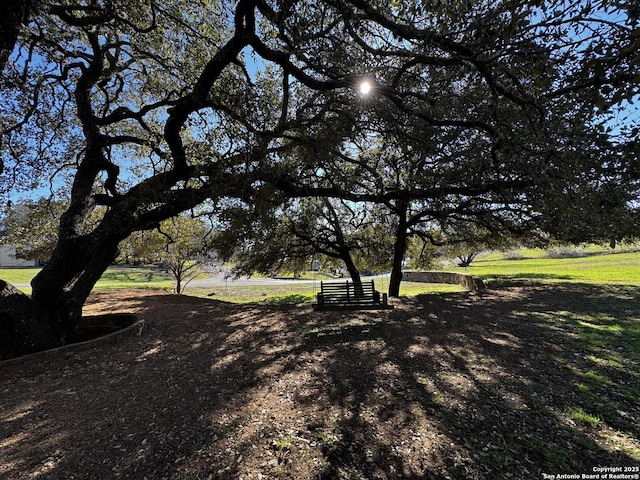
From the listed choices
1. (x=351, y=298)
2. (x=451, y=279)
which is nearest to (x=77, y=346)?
(x=351, y=298)

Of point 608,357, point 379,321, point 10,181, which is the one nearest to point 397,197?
point 379,321

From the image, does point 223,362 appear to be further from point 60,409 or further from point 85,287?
point 85,287

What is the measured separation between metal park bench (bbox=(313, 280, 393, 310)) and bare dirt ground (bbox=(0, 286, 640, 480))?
138cm

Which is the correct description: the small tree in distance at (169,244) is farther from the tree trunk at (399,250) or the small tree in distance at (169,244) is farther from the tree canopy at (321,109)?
the tree trunk at (399,250)

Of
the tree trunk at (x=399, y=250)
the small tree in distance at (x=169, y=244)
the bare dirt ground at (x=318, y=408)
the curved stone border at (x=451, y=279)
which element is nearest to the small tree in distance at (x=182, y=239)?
the small tree in distance at (x=169, y=244)

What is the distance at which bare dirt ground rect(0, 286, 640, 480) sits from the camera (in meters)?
2.60

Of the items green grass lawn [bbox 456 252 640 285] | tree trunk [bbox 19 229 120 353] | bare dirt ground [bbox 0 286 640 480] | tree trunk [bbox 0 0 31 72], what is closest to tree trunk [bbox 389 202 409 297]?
bare dirt ground [bbox 0 286 640 480]

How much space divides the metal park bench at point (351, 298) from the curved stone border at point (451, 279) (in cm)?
933

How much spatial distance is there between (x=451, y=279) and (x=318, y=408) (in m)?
22.0

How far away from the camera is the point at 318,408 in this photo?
3.42 m

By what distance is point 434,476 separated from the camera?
2434 mm

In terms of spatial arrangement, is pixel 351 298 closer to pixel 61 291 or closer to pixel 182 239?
pixel 61 291

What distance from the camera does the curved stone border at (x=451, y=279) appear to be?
15.6 metres

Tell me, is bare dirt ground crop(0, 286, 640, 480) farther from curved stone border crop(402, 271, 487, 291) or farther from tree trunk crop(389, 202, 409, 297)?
curved stone border crop(402, 271, 487, 291)
